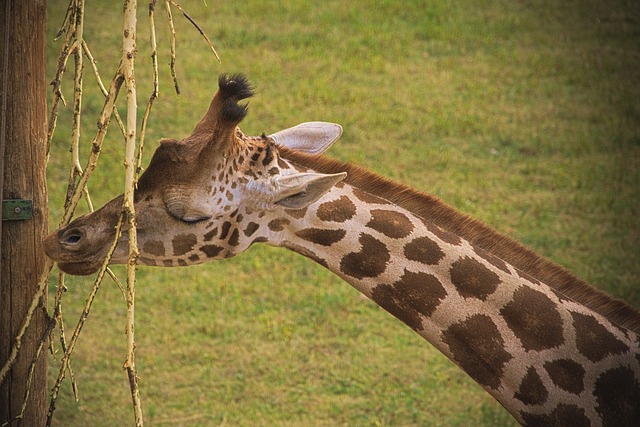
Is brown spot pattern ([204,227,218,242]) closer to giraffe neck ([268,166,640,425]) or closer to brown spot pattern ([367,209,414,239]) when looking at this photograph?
giraffe neck ([268,166,640,425])

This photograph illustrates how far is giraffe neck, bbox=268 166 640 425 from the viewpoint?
2.95 m

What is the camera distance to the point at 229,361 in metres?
5.59

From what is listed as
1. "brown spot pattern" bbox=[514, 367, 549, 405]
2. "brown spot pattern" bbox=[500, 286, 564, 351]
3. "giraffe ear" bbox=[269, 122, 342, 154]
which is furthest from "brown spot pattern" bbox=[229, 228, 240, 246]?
"brown spot pattern" bbox=[514, 367, 549, 405]

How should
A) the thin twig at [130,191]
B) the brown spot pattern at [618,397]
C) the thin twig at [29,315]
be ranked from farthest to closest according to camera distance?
the brown spot pattern at [618,397] → the thin twig at [29,315] → the thin twig at [130,191]

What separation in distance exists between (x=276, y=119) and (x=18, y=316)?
5.21 m

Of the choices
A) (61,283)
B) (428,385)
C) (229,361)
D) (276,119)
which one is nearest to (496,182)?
(276,119)

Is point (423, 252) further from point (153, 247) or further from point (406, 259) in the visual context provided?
point (153, 247)

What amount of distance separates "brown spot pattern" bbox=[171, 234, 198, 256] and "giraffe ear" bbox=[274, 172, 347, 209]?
0.34 m

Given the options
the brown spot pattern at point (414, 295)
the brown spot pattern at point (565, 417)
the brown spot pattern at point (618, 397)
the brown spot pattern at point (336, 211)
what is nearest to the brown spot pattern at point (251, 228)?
the brown spot pattern at point (336, 211)

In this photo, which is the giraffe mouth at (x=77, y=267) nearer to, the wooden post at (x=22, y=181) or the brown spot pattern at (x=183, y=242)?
the wooden post at (x=22, y=181)

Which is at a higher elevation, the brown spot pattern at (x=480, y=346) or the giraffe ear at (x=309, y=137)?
the giraffe ear at (x=309, y=137)

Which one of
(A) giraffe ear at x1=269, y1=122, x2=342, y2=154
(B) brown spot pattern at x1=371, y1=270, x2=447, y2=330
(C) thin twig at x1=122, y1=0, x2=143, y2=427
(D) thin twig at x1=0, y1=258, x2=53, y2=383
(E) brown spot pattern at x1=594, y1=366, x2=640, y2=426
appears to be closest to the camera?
(C) thin twig at x1=122, y1=0, x2=143, y2=427

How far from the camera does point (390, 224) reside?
3.10 m

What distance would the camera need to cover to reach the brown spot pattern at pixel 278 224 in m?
3.07
